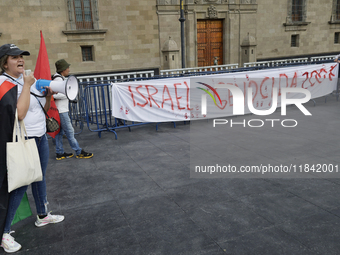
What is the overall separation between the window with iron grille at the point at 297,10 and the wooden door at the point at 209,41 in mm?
5705

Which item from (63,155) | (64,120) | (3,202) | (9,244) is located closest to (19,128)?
(3,202)

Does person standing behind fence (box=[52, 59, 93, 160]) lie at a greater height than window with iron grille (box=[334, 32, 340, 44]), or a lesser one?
lesser

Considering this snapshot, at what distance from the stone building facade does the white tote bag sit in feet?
47.1

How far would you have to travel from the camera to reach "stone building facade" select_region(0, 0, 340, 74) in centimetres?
1598

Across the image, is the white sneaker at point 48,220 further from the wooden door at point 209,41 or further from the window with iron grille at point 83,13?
the wooden door at point 209,41

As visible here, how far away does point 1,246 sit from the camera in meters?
3.46

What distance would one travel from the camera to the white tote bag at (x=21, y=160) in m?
3.12

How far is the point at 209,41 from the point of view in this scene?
2008 centimetres

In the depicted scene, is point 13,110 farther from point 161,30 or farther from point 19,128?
point 161,30

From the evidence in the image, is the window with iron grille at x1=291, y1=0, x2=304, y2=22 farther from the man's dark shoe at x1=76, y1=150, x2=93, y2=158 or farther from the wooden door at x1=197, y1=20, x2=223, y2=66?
the man's dark shoe at x1=76, y1=150, x2=93, y2=158

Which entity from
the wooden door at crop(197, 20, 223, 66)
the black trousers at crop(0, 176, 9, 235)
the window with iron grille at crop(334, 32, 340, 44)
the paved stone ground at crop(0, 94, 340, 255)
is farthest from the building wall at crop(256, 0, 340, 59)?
the black trousers at crop(0, 176, 9, 235)

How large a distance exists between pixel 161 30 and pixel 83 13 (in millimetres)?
4441

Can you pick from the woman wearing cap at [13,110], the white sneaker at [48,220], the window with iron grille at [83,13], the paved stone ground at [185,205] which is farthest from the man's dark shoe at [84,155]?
the window with iron grille at [83,13]

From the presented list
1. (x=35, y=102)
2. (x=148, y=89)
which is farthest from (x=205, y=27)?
(x=35, y=102)
